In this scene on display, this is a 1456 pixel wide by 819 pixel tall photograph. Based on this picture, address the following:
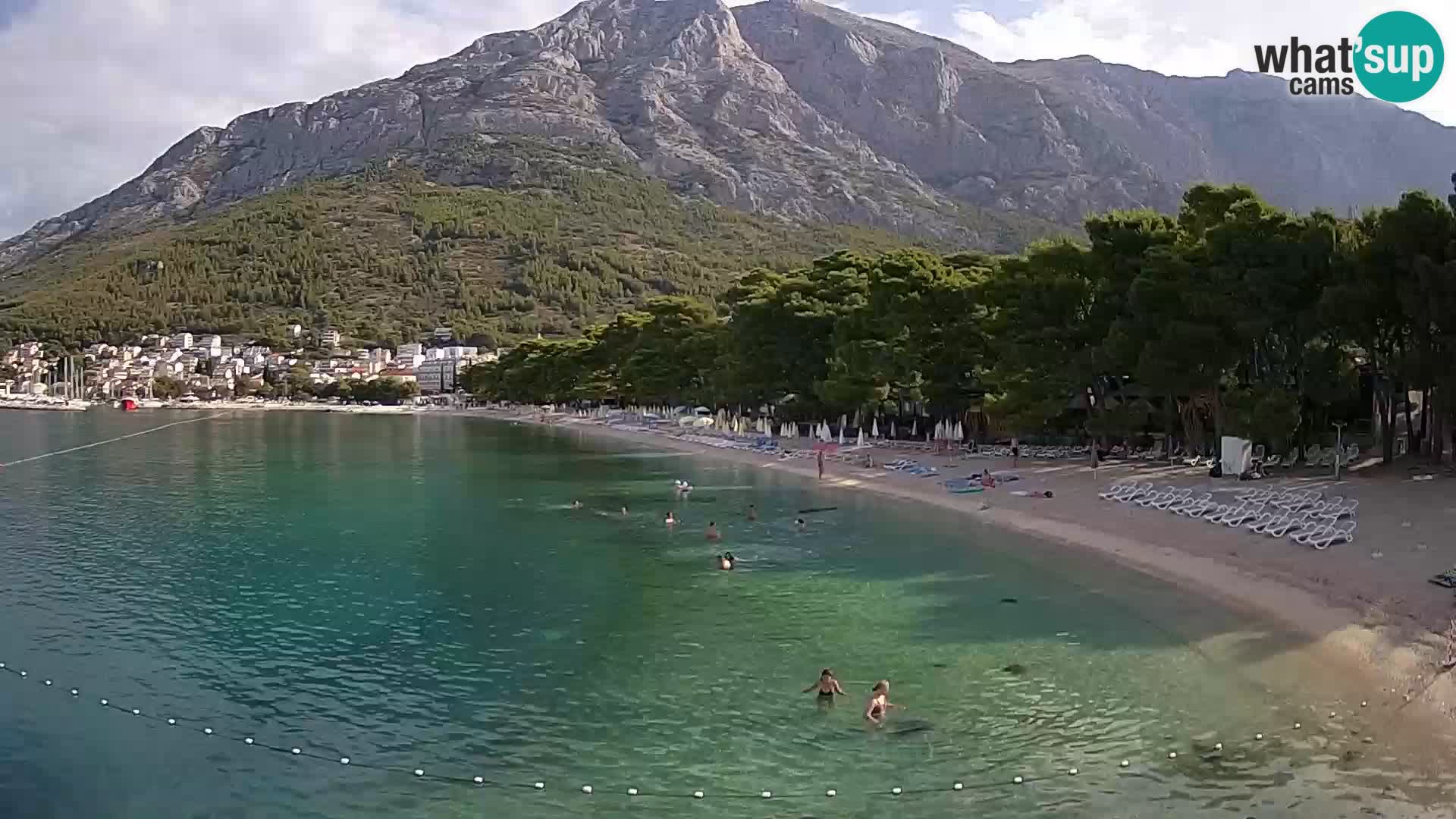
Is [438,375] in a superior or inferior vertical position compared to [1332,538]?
superior

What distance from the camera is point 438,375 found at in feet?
506

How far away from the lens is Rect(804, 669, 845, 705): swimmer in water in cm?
1461

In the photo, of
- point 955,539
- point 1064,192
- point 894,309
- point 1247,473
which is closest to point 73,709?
point 955,539

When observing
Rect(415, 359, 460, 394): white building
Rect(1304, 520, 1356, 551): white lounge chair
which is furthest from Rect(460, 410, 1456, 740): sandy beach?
Rect(415, 359, 460, 394): white building

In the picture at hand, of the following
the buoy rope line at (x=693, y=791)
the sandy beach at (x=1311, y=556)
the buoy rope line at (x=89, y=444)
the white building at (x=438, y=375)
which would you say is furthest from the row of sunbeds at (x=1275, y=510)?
the white building at (x=438, y=375)

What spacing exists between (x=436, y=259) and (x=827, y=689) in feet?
548

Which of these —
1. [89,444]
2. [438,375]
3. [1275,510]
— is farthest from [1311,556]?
[438,375]

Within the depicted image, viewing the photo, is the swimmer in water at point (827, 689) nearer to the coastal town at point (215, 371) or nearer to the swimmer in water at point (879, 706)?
the swimmer in water at point (879, 706)

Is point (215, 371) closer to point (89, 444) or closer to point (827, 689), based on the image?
point (89, 444)

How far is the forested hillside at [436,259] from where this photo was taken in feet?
528

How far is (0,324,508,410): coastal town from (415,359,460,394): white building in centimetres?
15

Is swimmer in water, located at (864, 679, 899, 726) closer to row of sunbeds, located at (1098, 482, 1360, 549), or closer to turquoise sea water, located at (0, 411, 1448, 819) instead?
turquoise sea water, located at (0, 411, 1448, 819)

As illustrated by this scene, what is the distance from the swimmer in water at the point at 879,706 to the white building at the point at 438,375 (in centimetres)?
14291

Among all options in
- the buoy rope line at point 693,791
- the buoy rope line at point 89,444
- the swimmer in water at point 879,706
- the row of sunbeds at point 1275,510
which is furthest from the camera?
the buoy rope line at point 89,444
